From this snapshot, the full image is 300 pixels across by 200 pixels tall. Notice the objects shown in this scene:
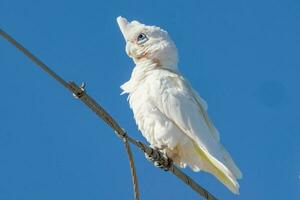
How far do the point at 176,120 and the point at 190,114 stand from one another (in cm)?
14

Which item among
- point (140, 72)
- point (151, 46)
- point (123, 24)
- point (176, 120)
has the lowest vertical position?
point (176, 120)

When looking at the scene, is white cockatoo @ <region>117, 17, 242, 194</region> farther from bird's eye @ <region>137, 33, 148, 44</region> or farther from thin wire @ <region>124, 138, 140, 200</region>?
thin wire @ <region>124, 138, 140, 200</region>

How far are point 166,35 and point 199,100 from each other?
2.45ft

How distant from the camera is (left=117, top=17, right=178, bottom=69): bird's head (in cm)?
751

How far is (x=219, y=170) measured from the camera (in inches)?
271

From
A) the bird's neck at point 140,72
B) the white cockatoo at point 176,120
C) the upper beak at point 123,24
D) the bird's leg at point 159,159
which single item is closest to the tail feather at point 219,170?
the white cockatoo at point 176,120

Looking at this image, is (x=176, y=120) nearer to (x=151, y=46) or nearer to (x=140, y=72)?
(x=140, y=72)

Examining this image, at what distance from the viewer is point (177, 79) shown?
288 inches

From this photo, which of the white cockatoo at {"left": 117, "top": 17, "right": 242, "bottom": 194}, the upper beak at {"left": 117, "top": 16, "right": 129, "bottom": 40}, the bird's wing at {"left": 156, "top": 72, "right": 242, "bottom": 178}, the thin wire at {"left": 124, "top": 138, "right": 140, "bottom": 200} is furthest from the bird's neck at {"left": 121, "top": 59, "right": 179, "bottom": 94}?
the thin wire at {"left": 124, "top": 138, "right": 140, "bottom": 200}

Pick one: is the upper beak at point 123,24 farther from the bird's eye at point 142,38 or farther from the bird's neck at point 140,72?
the bird's neck at point 140,72

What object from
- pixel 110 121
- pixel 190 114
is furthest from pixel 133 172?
→ pixel 190 114

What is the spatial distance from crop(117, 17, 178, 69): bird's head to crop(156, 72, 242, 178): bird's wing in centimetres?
23

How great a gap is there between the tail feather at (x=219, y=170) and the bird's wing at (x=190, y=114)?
40mm

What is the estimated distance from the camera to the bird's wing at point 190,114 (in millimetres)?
6855
